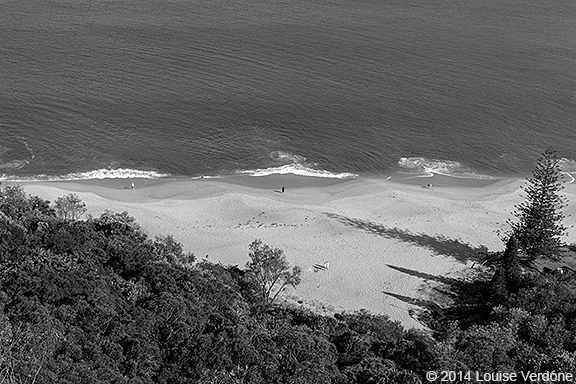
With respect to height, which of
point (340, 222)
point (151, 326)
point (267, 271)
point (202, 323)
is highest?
point (151, 326)

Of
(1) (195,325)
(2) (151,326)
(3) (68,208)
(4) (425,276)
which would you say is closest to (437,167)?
(4) (425,276)

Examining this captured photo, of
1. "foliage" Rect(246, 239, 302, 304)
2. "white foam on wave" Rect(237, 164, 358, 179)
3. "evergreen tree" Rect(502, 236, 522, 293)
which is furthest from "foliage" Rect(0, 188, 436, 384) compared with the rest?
"white foam on wave" Rect(237, 164, 358, 179)

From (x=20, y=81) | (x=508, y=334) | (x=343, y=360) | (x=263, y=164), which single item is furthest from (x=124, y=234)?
(x=20, y=81)

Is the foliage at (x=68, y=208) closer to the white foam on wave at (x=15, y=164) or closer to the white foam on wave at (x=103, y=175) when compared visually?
the white foam on wave at (x=103, y=175)

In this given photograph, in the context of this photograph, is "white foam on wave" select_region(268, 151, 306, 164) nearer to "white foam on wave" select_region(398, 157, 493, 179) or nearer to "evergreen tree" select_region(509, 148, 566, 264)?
"white foam on wave" select_region(398, 157, 493, 179)

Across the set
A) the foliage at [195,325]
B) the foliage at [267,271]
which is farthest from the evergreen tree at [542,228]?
the foliage at [267,271]

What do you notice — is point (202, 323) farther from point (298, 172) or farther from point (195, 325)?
point (298, 172)
